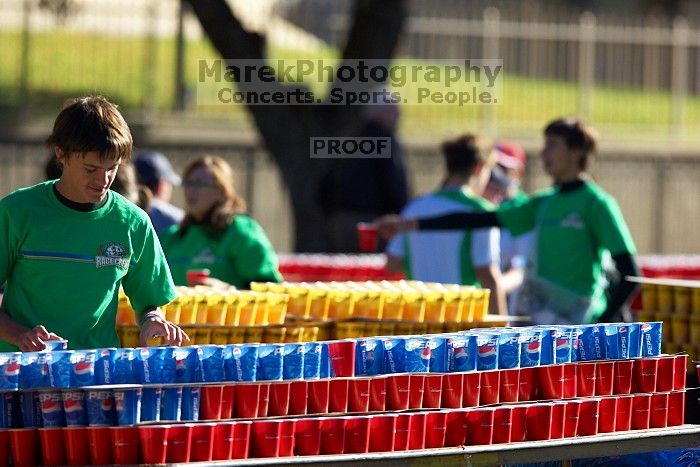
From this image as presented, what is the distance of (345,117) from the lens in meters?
15.8

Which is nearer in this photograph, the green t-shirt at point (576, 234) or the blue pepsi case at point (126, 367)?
the blue pepsi case at point (126, 367)

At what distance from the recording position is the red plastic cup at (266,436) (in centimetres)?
547

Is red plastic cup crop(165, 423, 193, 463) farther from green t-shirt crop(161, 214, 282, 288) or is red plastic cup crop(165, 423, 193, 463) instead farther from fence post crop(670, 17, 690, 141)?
fence post crop(670, 17, 690, 141)

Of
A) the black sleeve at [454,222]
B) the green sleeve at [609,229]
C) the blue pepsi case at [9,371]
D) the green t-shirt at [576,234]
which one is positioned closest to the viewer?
the blue pepsi case at [9,371]

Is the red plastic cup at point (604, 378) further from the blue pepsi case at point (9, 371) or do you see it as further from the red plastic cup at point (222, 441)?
the blue pepsi case at point (9, 371)

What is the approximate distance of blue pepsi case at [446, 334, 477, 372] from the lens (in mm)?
5977

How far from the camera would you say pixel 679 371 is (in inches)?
258

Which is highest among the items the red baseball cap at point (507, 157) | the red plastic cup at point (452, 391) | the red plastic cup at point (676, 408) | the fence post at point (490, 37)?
the fence post at point (490, 37)

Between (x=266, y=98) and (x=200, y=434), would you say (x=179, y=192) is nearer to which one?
A: (x=266, y=98)

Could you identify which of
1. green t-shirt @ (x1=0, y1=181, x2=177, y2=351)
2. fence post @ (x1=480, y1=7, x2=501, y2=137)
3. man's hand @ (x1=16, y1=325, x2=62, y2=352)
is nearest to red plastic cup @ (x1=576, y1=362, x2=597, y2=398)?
green t-shirt @ (x1=0, y1=181, x2=177, y2=351)

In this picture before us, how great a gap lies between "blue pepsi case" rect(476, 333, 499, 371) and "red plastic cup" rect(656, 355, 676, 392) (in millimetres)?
785

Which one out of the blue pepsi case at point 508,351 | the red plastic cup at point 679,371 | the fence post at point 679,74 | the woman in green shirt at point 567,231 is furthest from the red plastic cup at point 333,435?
the fence post at point 679,74

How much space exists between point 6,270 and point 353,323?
2642 mm

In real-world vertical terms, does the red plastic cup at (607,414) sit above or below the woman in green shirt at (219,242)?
below
